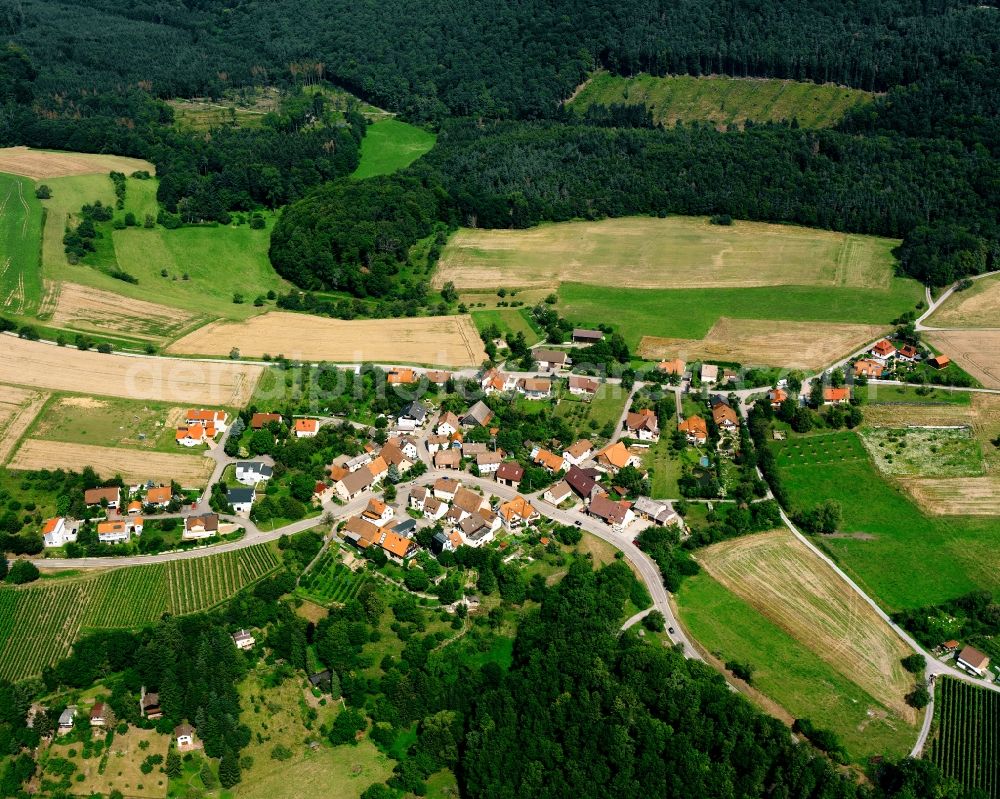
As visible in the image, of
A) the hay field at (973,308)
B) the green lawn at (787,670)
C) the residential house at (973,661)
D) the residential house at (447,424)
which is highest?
the hay field at (973,308)

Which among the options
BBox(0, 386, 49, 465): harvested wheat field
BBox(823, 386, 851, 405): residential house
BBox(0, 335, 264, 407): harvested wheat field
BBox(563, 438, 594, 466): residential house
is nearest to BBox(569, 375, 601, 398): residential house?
BBox(563, 438, 594, 466): residential house

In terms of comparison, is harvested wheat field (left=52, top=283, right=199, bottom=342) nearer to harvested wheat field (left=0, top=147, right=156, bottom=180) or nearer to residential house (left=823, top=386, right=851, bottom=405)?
harvested wheat field (left=0, top=147, right=156, bottom=180)

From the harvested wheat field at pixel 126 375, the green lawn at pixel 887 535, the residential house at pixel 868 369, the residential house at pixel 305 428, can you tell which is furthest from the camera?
the residential house at pixel 868 369

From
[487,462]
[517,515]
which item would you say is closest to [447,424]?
[487,462]

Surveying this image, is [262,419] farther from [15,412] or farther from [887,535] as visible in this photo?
[887,535]

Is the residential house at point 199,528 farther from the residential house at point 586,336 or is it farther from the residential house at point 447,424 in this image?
the residential house at point 586,336

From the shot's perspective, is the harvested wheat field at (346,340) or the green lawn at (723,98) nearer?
the harvested wheat field at (346,340)

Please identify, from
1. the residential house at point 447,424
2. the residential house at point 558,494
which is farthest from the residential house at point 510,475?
the residential house at point 447,424
